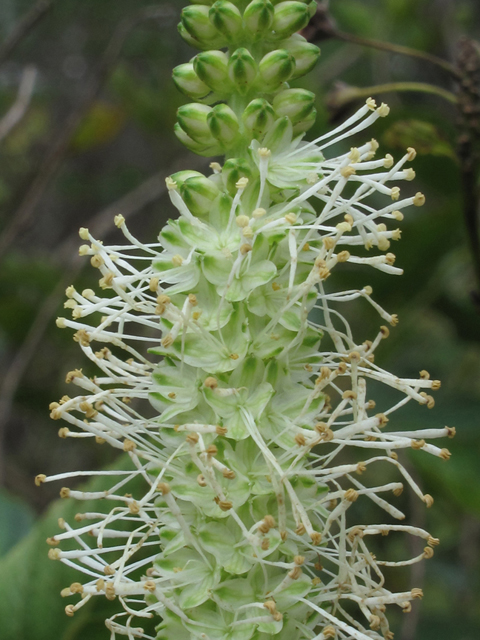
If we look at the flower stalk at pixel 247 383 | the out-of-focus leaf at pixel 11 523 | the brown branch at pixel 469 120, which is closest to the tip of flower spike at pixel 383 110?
the flower stalk at pixel 247 383

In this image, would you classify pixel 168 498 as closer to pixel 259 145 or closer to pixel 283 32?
pixel 259 145

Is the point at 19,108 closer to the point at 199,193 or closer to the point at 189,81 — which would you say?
the point at 189,81

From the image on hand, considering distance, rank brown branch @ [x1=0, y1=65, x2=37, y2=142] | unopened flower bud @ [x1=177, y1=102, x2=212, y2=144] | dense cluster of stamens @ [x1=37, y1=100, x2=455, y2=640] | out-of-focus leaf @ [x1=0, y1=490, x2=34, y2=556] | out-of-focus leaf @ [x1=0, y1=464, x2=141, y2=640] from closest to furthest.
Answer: dense cluster of stamens @ [x1=37, y1=100, x2=455, y2=640]
unopened flower bud @ [x1=177, y1=102, x2=212, y2=144]
out-of-focus leaf @ [x1=0, y1=464, x2=141, y2=640]
out-of-focus leaf @ [x1=0, y1=490, x2=34, y2=556]
brown branch @ [x1=0, y1=65, x2=37, y2=142]

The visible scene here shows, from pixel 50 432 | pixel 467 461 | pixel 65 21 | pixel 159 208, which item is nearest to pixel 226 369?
pixel 467 461

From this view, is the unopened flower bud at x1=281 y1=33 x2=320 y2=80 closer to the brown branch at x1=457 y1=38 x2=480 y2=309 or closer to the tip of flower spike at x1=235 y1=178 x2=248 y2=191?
the tip of flower spike at x1=235 y1=178 x2=248 y2=191

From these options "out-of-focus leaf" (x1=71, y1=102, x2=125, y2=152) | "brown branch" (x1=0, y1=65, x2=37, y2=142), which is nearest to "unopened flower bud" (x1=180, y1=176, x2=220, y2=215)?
"brown branch" (x1=0, y1=65, x2=37, y2=142)

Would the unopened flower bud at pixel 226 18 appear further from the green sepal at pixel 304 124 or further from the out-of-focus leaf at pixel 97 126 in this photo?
the out-of-focus leaf at pixel 97 126

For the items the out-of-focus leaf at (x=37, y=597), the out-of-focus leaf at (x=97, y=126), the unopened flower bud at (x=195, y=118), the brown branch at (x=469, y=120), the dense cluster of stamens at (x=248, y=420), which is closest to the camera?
the dense cluster of stamens at (x=248, y=420)
